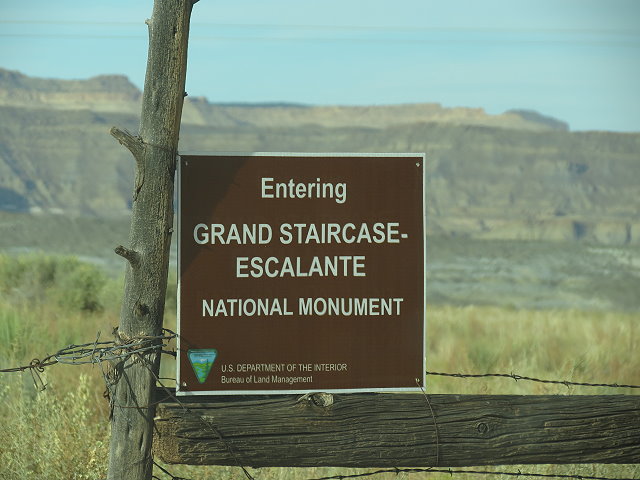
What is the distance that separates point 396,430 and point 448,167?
73476 millimetres

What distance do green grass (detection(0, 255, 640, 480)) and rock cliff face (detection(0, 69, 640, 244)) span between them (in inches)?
1747

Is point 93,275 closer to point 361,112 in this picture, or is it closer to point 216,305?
point 216,305

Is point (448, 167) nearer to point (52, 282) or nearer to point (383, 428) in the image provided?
point (52, 282)

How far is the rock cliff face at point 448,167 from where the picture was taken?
67938 mm

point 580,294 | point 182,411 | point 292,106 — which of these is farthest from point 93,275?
point 292,106

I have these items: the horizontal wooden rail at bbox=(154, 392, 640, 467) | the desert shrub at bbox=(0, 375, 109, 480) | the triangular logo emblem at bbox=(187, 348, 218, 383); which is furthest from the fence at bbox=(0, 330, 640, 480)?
the desert shrub at bbox=(0, 375, 109, 480)

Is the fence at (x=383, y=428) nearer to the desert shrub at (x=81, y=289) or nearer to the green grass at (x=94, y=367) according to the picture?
the green grass at (x=94, y=367)

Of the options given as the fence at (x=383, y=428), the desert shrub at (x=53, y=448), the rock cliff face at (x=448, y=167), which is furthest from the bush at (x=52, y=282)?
the rock cliff face at (x=448, y=167)

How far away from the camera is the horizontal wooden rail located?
4.40 meters

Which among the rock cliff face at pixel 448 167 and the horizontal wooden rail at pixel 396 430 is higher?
the rock cliff face at pixel 448 167

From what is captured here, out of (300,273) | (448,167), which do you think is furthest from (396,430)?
(448,167)

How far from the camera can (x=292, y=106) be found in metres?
116

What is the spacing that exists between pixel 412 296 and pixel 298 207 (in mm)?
718

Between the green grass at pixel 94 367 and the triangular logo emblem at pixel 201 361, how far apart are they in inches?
84.3
